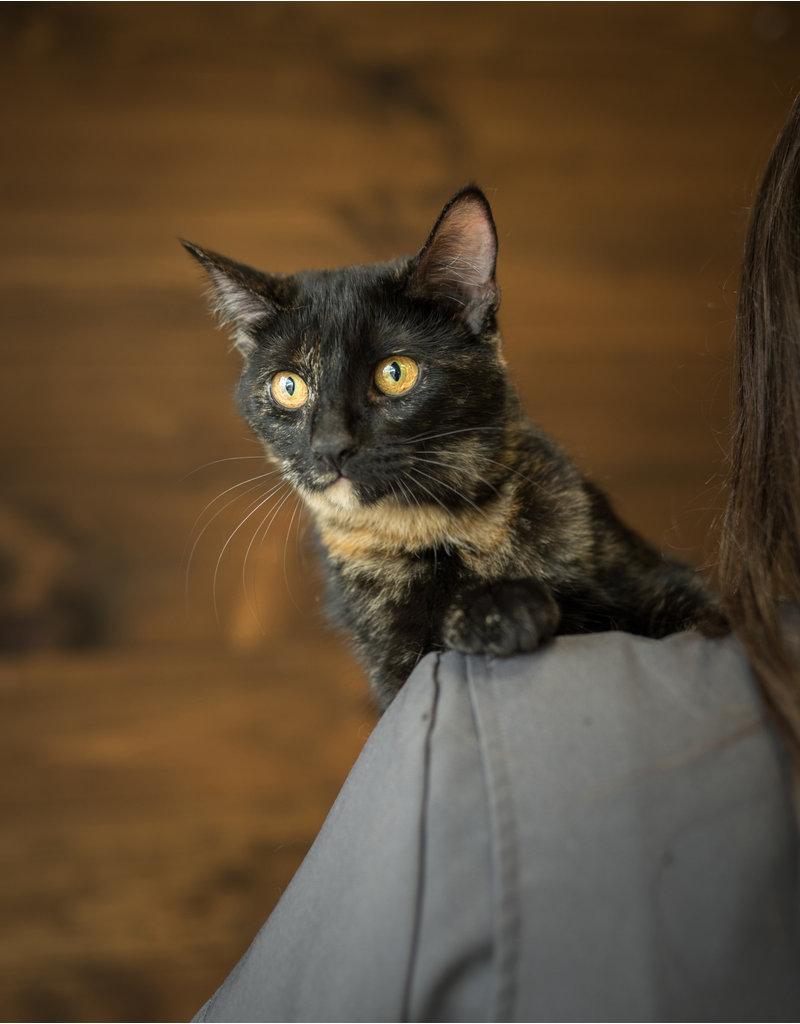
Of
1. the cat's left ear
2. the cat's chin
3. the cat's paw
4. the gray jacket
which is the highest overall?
the cat's left ear

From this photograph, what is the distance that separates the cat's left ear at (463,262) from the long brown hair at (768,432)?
32cm

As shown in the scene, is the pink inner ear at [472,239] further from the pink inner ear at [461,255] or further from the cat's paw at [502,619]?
the cat's paw at [502,619]

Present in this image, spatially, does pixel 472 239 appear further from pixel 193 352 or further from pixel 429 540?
pixel 193 352

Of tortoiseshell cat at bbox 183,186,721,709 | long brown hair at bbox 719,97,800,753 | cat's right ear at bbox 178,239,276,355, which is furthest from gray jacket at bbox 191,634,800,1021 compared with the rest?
cat's right ear at bbox 178,239,276,355

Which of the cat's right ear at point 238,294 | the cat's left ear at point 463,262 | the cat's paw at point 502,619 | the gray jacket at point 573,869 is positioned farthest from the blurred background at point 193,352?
the gray jacket at point 573,869

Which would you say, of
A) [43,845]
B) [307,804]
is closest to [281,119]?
[307,804]

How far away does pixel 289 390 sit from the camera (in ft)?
3.19

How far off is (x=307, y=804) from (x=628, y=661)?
1.58 m

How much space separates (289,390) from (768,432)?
0.56 meters

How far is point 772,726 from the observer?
1.62 ft

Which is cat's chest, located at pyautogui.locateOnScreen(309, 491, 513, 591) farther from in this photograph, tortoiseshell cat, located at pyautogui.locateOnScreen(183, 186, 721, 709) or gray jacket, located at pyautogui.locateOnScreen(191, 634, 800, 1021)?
gray jacket, located at pyautogui.locateOnScreen(191, 634, 800, 1021)

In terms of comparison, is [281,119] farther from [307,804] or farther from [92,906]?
[92,906]

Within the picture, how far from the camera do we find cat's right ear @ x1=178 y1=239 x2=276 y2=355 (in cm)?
96

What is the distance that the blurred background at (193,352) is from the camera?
1804mm
